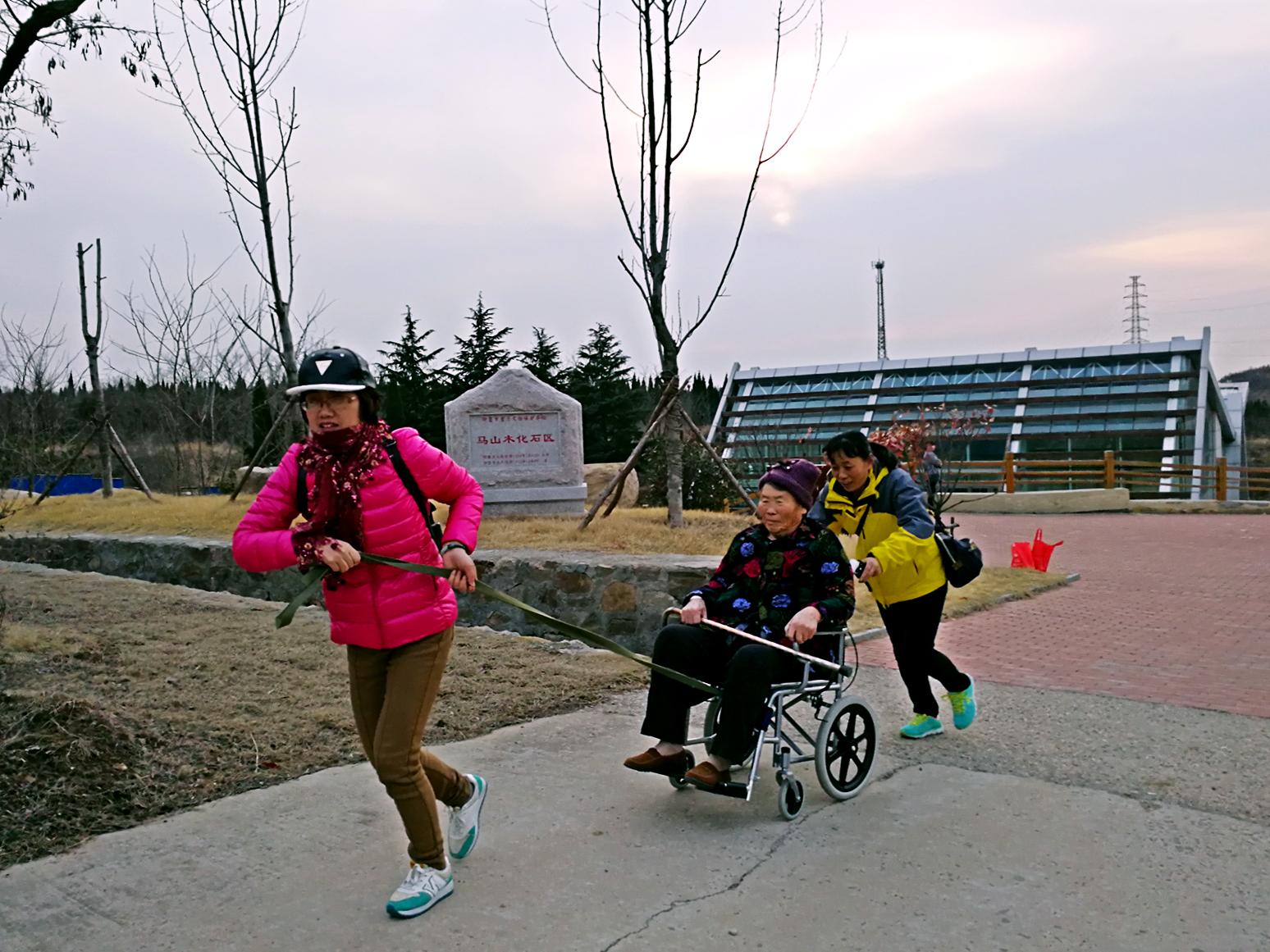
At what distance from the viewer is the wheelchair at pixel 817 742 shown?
4.25 metres

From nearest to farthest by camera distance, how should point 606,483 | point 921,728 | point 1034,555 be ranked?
point 921,728 < point 1034,555 < point 606,483

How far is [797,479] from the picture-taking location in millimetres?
4598

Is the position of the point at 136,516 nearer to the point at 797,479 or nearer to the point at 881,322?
the point at 797,479

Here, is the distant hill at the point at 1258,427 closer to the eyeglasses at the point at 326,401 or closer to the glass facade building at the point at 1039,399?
the glass facade building at the point at 1039,399

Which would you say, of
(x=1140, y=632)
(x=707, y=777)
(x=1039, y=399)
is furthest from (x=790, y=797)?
(x=1039, y=399)

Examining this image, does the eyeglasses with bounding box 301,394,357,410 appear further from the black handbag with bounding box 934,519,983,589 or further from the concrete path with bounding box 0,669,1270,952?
the black handbag with bounding box 934,519,983,589

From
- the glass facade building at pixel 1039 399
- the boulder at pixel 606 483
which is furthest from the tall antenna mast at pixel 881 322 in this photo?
the boulder at pixel 606 483

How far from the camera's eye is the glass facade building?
44.6 meters

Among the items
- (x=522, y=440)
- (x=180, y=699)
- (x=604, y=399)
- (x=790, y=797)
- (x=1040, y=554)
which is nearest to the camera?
(x=790, y=797)

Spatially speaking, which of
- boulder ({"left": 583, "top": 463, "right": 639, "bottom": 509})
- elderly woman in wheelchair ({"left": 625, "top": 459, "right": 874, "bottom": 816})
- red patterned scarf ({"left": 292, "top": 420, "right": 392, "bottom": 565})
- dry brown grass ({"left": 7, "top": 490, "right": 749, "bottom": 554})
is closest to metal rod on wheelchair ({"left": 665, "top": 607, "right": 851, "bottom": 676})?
elderly woman in wheelchair ({"left": 625, "top": 459, "right": 874, "bottom": 816})

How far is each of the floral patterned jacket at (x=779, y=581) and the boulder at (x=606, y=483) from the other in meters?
13.9


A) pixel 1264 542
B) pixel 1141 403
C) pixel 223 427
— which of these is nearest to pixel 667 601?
pixel 1264 542

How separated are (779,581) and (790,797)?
85 centimetres

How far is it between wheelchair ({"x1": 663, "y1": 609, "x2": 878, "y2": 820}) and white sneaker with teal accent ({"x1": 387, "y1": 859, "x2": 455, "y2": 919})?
1.13 meters
